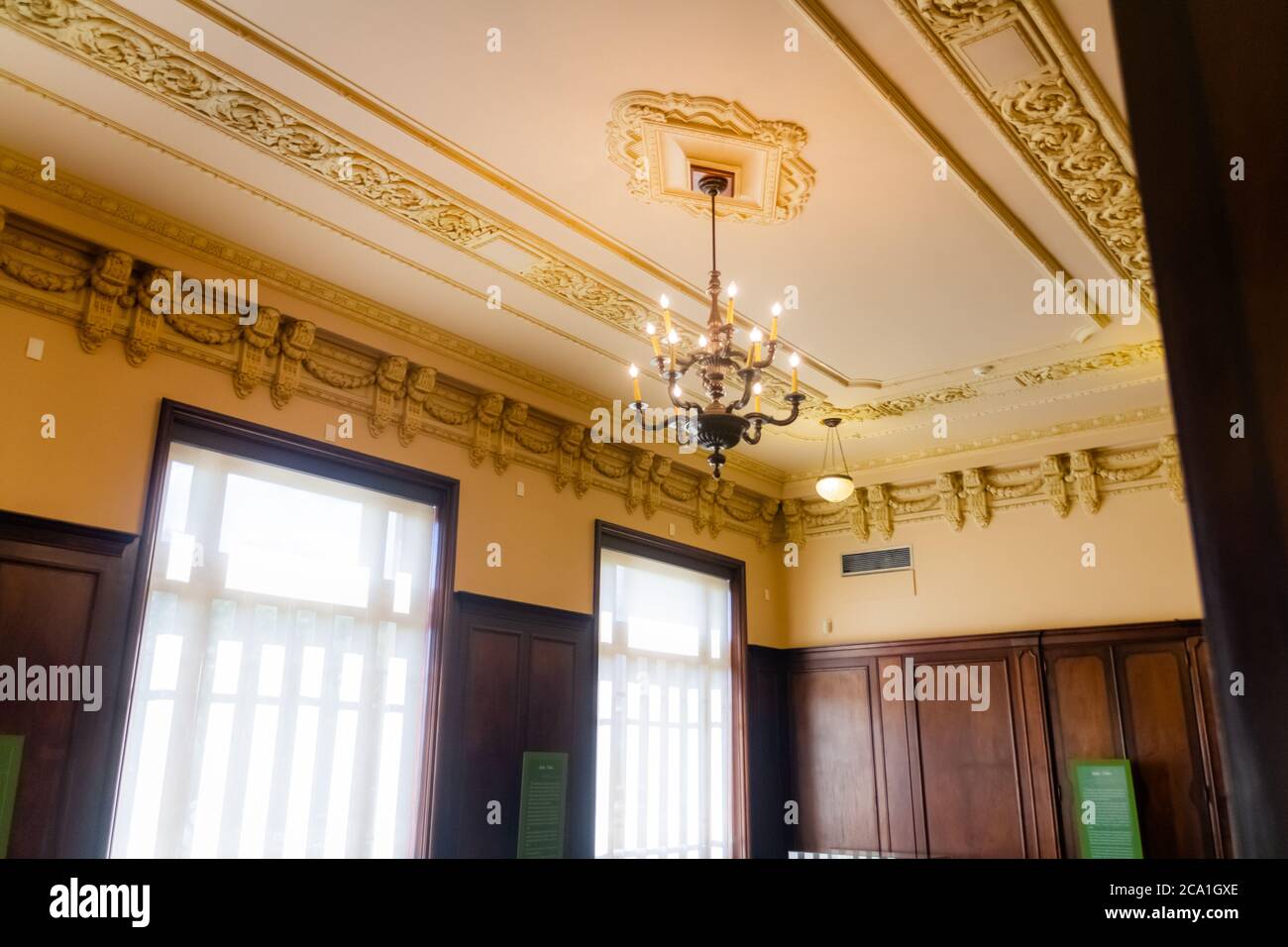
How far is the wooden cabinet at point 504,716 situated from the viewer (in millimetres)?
5842

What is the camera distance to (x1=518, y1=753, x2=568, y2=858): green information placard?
6173 millimetres

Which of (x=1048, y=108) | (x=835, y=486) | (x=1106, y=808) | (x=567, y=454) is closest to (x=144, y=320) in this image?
(x=567, y=454)

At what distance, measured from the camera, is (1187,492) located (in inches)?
20.7

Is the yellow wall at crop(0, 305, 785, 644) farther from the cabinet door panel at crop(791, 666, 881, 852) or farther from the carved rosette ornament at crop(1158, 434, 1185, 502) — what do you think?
the carved rosette ornament at crop(1158, 434, 1185, 502)

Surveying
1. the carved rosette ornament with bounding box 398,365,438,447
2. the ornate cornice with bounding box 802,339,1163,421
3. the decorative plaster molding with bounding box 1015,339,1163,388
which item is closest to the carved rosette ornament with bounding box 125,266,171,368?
the carved rosette ornament with bounding box 398,365,438,447

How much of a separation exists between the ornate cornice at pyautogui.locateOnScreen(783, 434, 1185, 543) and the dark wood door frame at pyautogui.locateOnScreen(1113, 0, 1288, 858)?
728 cm

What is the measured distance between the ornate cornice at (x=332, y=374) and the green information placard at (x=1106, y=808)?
12.3 feet

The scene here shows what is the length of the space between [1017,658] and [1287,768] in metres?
8.00

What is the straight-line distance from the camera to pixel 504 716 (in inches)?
247

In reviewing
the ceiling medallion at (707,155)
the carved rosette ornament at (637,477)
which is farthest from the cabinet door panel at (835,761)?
the ceiling medallion at (707,155)

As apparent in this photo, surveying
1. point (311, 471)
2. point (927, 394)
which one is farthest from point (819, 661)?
point (311, 471)

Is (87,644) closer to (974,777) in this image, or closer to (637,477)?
(637,477)

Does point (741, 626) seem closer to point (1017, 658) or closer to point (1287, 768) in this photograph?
point (1017, 658)
